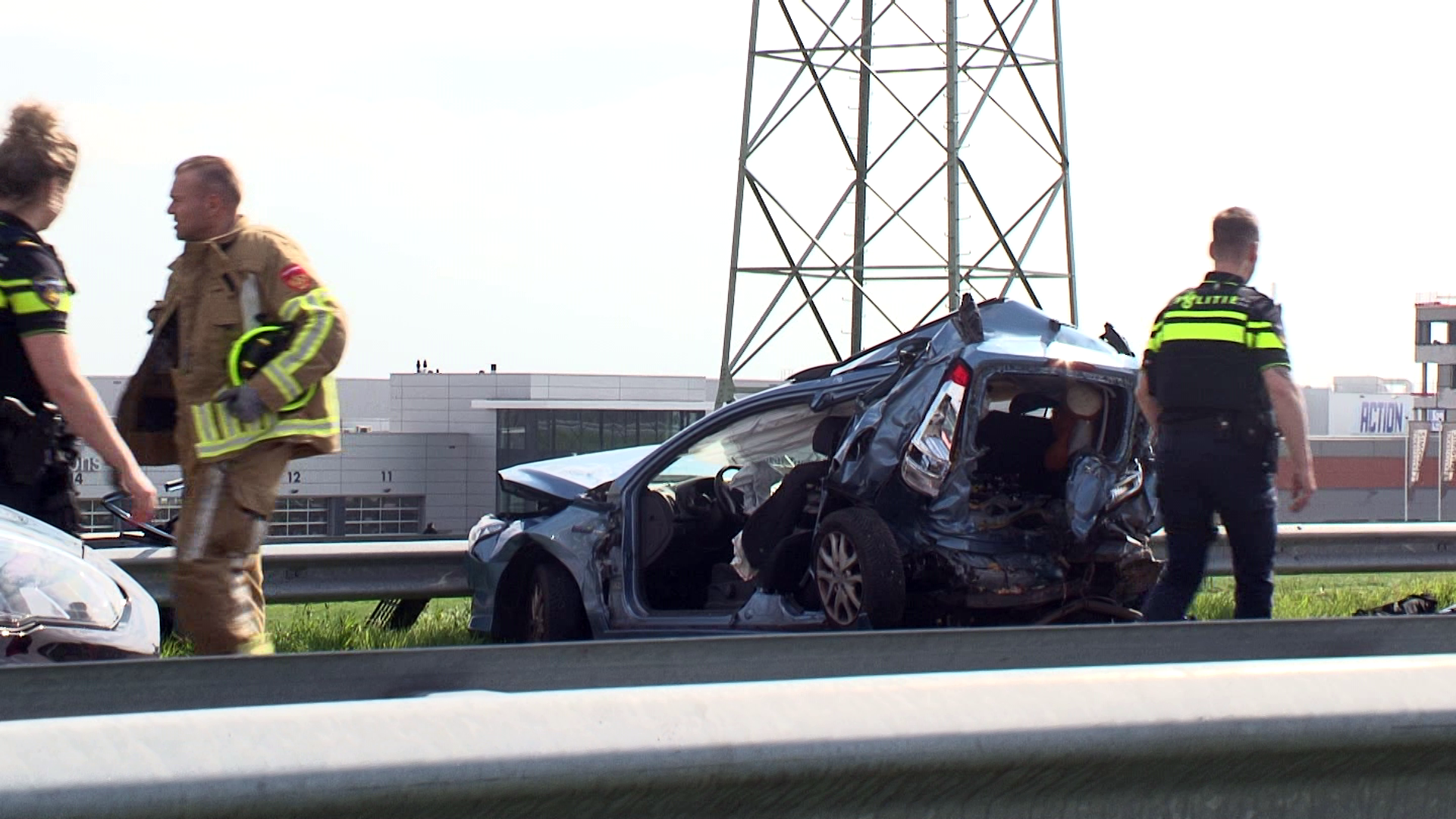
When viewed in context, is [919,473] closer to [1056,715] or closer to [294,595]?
[294,595]

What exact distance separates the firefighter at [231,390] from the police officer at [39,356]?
0.80 ft

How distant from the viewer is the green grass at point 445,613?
775 cm

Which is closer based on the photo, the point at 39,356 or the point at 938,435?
the point at 39,356

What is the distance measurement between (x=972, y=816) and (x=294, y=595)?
22.3ft

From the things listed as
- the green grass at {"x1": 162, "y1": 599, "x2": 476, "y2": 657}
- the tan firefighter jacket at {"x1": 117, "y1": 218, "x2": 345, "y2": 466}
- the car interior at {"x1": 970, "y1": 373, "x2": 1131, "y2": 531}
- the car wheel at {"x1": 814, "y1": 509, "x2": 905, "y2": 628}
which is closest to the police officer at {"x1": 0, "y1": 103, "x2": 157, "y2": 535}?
the tan firefighter jacket at {"x1": 117, "y1": 218, "x2": 345, "y2": 466}

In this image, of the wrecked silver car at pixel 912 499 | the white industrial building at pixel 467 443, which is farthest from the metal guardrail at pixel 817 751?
the white industrial building at pixel 467 443

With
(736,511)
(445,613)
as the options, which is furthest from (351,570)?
(736,511)

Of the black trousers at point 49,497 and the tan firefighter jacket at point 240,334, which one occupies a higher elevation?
the tan firefighter jacket at point 240,334

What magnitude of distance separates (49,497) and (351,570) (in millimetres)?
3173

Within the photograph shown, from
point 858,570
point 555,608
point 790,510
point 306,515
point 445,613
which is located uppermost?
point 790,510

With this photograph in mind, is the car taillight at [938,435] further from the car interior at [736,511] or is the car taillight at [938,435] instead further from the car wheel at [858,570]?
the car interior at [736,511]

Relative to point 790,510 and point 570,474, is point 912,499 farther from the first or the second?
point 570,474

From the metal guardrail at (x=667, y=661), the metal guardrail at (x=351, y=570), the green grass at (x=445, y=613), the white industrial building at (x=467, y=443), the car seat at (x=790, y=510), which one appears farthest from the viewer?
the white industrial building at (x=467, y=443)

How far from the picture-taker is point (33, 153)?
511cm
